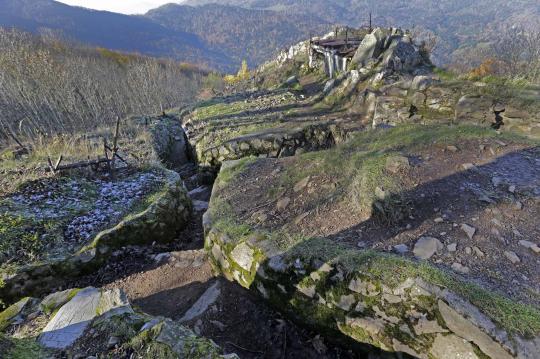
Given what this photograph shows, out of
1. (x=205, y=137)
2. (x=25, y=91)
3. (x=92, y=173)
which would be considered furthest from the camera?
(x=25, y=91)

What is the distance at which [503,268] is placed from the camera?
11.4 feet

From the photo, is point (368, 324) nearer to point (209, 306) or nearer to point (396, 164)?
point (209, 306)

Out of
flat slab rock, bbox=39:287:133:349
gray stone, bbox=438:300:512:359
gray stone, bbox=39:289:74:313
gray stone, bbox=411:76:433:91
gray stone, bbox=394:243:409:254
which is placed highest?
gray stone, bbox=411:76:433:91

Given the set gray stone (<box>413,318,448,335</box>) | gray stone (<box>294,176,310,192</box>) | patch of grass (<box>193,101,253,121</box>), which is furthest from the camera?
patch of grass (<box>193,101,253,121</box>)

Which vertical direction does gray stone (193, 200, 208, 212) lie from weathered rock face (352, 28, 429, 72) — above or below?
below

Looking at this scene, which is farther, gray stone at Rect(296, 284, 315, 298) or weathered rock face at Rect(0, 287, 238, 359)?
gray stone at Rect(296, 284, 315, 298)

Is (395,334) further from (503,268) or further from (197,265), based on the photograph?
(197,265)

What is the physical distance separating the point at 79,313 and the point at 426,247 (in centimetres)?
444

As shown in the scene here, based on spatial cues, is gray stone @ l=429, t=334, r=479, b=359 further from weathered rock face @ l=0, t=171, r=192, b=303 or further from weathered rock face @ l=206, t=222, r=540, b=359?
weathered rock face @ l=0, t=171, r=192, b=303

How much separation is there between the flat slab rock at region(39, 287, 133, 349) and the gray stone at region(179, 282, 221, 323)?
113 cm

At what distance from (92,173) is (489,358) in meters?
8.80

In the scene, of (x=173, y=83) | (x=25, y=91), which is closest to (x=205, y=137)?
(x=25, y=91)

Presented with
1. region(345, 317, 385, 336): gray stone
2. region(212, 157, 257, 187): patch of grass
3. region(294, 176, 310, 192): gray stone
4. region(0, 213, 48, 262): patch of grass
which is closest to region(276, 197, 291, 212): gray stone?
region(294, 176, 310, 192): gray stone

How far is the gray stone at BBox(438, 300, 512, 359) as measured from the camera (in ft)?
8.93
